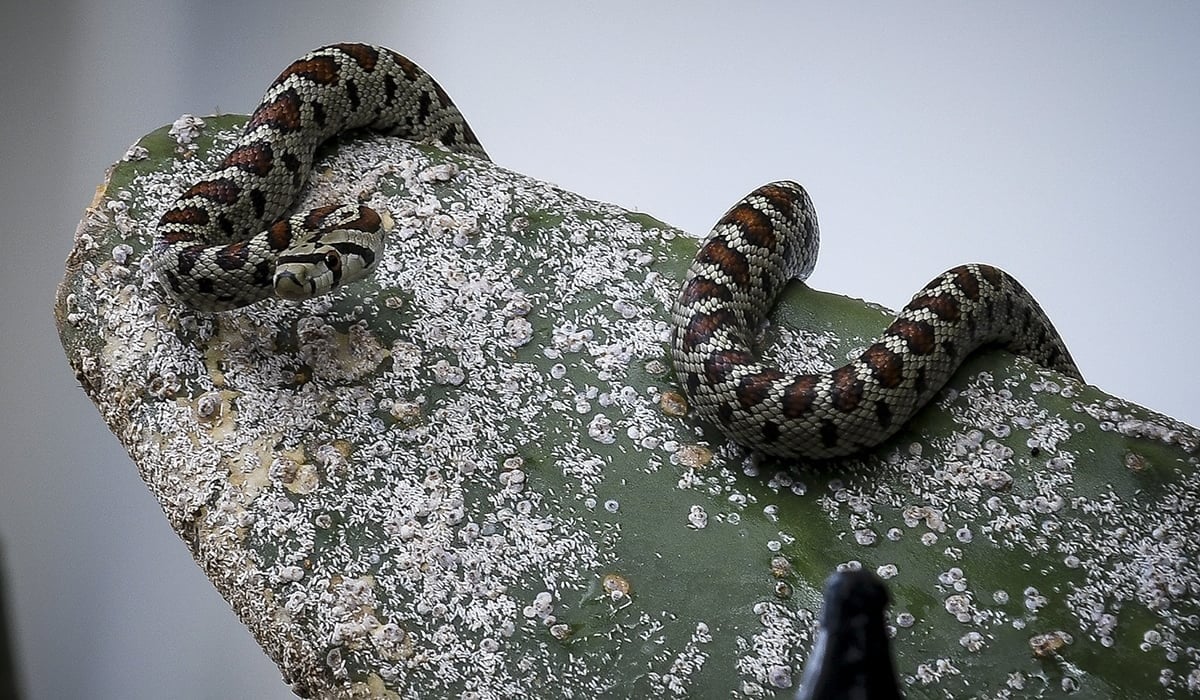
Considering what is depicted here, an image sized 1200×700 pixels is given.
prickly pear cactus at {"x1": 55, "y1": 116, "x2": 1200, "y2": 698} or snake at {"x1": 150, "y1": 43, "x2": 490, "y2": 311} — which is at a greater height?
snake at {"x1": 150, "y1": 43, "x2": 490, "y2": 311}

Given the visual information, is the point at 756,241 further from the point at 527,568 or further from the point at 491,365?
the point at 527,568

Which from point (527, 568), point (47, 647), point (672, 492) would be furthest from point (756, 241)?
point (47, 647)

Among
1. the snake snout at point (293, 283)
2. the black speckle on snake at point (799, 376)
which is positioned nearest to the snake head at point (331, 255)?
the snake snout at point (293, 283)

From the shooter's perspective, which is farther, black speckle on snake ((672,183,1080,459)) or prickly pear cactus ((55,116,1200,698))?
black speckle on snake ((672,183,1080,459))

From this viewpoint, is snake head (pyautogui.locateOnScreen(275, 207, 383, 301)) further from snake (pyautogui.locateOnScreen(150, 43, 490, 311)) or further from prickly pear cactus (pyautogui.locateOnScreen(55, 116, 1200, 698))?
prickly pear cactus (pyautogui.locateOnScreen(55, 116, 1200, 698))

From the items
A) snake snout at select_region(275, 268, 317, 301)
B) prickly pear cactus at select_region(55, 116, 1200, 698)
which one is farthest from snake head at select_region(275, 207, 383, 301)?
prickly pear cactus at select_region(55, 116, 1200, 698)

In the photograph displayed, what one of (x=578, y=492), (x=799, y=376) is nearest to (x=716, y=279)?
(x=799, y=376)

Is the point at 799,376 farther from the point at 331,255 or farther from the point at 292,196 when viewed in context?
the point at 292,196
